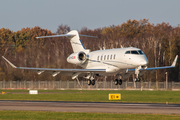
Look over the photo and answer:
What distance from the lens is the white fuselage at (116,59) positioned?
1315 inches

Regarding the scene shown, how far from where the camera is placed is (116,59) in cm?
3500

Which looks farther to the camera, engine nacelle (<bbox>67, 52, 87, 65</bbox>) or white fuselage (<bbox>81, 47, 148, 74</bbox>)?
engine nacelle (<bbox>67, 52, 87, 65</bbox>)

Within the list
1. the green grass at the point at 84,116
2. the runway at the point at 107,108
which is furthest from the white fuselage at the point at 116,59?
the green grass at the point at 84,116

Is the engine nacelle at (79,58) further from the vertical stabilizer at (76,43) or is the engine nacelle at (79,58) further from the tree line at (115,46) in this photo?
the tree line at (115,46)

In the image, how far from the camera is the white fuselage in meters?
33.4

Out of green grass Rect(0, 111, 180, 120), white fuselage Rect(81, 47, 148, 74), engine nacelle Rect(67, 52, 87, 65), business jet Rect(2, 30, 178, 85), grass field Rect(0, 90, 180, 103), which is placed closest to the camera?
green grass Rect(0, 111, 180, 120)

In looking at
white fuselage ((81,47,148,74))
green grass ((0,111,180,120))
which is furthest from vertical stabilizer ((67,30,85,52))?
green grass ((0,111,180,120))

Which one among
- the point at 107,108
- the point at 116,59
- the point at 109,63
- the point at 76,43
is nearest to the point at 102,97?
the point at 76,43

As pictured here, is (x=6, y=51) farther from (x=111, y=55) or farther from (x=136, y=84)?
(x=111, y=55)

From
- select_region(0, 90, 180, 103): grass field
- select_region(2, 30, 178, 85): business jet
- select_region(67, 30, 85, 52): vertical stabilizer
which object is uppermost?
select_region(67, 30, 85, 52): vertical stabilizer

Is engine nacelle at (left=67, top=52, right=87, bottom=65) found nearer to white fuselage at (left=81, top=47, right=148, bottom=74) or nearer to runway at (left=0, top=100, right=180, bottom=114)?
white fuselage at (left=81, top=47, right=148, bottom=74)

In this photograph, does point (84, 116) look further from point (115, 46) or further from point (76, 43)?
point (115, 46)

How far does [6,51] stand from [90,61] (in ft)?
199

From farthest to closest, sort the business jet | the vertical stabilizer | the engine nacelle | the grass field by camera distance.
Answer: the grass field
the vertical stabilizer
the engine nacelle
the business jet
